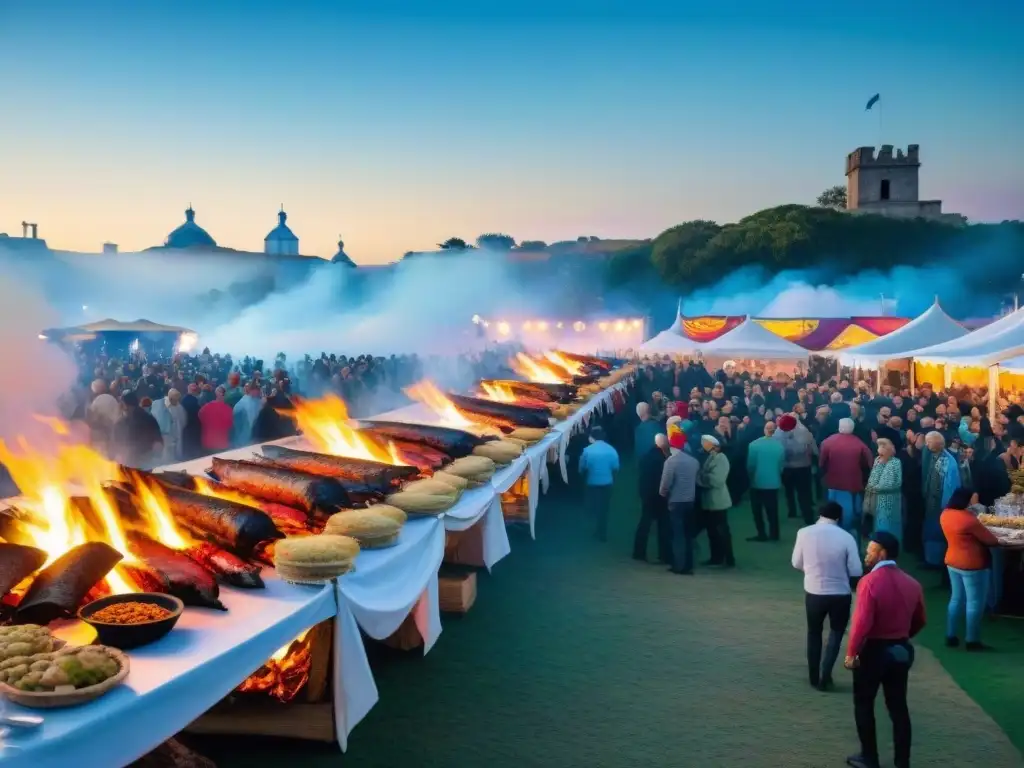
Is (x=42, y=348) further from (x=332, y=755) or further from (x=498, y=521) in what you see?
(x=332, y=755)

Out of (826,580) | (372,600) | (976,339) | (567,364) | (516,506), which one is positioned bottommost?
(516,506)

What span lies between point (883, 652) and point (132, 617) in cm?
392

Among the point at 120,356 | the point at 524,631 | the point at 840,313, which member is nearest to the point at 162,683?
the point at 524,631

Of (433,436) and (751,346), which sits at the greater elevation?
(751,346)

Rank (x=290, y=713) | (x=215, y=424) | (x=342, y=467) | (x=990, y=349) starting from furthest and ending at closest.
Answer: (x=990, y=349) < (x=215, y=424) < (x=342, y=467) < (x=290, y=713)

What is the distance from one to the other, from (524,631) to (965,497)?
3.71 meters

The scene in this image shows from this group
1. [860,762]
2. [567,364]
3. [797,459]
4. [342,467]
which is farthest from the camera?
[567,364]

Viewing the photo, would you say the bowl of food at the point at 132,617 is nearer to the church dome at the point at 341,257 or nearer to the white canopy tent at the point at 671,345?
the white canopy tent at the point at 671,345

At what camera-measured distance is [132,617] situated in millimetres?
3223

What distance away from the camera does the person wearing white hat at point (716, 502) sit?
9.33 metres

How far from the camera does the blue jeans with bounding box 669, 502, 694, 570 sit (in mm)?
9008

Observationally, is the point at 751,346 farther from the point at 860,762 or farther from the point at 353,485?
the point at 860,762

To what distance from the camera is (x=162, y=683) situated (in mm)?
2777

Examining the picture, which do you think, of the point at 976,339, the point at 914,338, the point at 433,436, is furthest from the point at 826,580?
the point at 914,338
